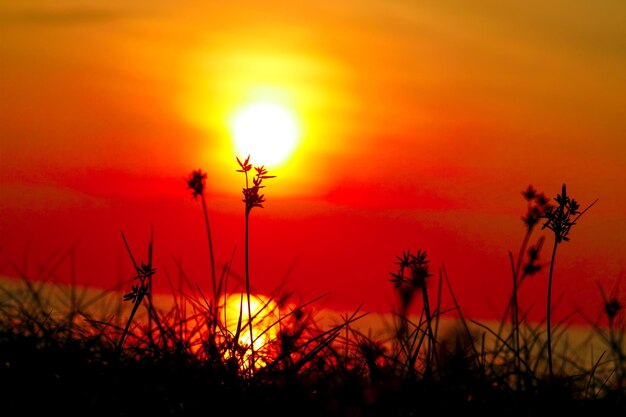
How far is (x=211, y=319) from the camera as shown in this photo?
17.1 feet

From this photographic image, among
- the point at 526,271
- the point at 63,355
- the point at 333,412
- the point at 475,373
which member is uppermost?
the point at 526,271

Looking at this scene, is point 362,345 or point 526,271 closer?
point 362,345

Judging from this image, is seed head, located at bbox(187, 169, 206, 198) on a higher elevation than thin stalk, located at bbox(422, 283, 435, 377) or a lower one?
higher

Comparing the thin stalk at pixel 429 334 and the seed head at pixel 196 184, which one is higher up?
the seed head at pixel 196 184

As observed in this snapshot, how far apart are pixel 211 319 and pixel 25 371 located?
1.07 metres

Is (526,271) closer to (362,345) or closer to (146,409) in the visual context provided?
(362,345)

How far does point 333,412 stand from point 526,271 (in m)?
2.13

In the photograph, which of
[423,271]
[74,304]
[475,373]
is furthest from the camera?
[74,304]

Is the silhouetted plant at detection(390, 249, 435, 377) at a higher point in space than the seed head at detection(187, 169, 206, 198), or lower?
lower

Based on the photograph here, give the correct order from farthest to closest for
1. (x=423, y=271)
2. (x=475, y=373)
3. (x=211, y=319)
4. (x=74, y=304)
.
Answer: (x=74, y=304)
(x=211, y=319)
(x=475, y=373)
(x=423, y=271)

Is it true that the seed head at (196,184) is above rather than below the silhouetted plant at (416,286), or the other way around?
above

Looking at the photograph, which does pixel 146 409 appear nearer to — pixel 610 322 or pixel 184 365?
pixel 184 365

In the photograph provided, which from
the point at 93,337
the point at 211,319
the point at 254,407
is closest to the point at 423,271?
the point at 254,407

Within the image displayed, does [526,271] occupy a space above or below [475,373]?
above
